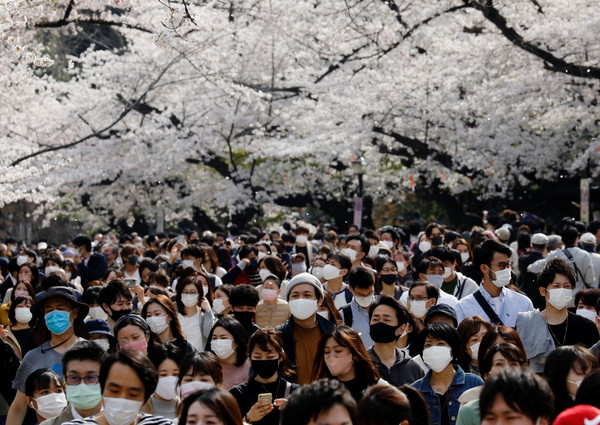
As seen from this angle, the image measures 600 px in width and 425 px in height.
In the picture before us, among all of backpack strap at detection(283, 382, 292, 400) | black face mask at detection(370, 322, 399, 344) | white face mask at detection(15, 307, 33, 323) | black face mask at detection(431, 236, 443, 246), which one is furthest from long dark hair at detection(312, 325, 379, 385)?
black face mask at detection(431, 236, 443, 246)

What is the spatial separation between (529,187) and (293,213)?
12.7 m

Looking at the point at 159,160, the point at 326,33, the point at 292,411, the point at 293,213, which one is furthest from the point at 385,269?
the point at 293,213

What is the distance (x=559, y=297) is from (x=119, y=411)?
395cm

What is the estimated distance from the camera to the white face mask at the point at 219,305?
376 inches

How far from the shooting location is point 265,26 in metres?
23.8

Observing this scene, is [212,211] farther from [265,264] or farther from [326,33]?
[265,264]

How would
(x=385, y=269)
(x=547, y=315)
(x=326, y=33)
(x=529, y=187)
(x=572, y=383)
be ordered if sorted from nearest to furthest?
(x=572, y=383) → (x=547, y=315) → (x=385, y=269) → (x=326, y=33) → (x=529, y=187)

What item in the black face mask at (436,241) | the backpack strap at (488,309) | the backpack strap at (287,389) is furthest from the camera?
the black face mask at (436,241)

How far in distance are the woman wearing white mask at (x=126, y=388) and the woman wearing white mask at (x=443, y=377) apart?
1786 millimetres

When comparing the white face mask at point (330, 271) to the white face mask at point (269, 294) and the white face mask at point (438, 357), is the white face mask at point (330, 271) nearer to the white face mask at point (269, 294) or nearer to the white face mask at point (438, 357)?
the white face mask at point (269, 294)

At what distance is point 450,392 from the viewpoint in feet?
19.0

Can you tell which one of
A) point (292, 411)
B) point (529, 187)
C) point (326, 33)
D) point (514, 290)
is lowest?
point (292, 411)

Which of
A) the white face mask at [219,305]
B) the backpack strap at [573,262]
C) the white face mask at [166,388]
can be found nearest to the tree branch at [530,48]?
the backpack strap at [573,262]

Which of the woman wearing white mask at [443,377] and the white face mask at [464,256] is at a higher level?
the white face mask at [464,256]
